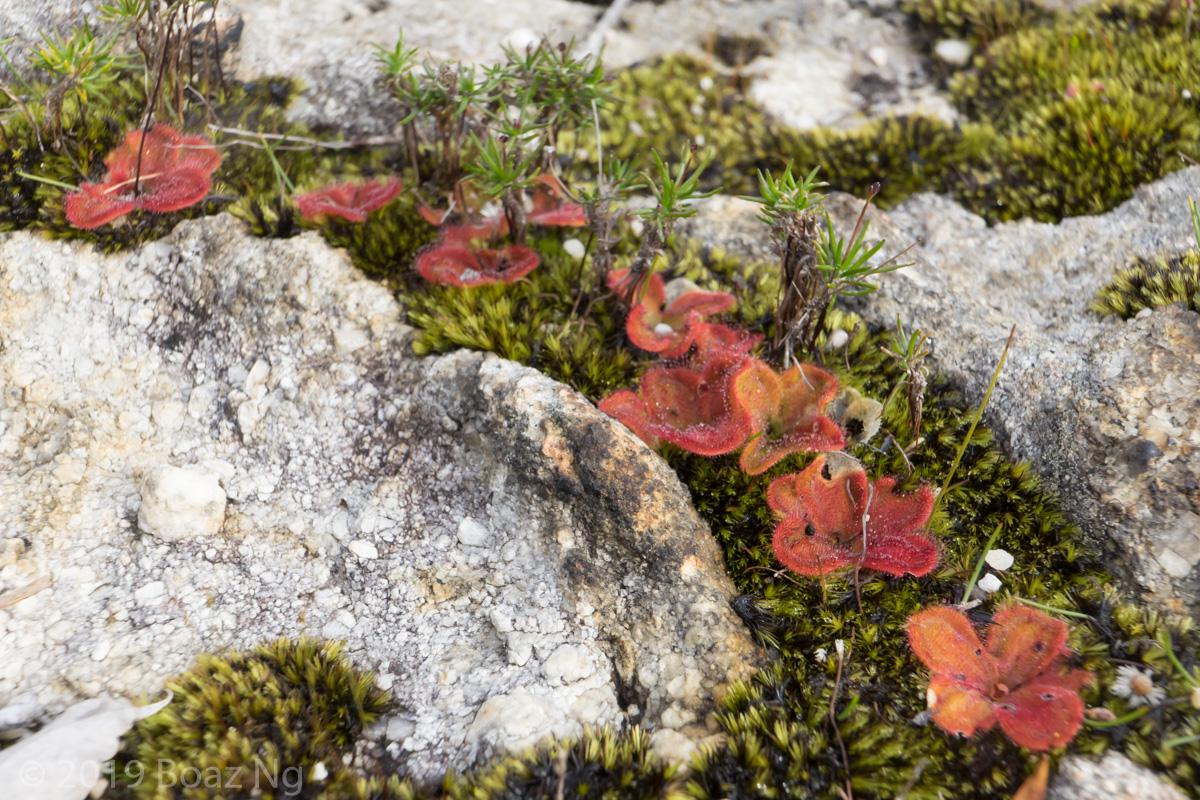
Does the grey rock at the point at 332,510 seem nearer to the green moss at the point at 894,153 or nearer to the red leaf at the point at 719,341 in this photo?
the red leaf at the point at 719,341

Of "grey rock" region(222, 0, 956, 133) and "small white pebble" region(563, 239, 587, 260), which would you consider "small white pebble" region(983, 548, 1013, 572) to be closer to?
"small white pebble" region(563, 239, 587, 260)

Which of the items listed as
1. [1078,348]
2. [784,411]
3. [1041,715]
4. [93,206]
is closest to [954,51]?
[1078,348]

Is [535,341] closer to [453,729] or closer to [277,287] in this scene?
[277,287]

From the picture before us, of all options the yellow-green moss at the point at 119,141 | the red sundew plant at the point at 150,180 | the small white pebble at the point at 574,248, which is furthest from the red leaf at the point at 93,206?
the small white pebble at the point at 574,248

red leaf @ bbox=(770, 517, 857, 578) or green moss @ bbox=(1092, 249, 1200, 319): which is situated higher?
green moss @ bbox=(1092, 249, 1200, 319)

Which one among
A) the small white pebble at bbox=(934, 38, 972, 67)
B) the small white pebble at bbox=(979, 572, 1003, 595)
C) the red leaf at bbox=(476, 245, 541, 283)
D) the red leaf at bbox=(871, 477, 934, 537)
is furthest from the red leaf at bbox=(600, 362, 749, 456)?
the small white pebble at bbox=(934, 38, 972, 67)

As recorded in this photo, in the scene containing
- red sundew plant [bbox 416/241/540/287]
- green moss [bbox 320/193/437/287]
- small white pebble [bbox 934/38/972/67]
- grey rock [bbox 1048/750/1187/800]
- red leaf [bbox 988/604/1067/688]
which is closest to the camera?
grey rock [bbox 1048/750/1187/800]
